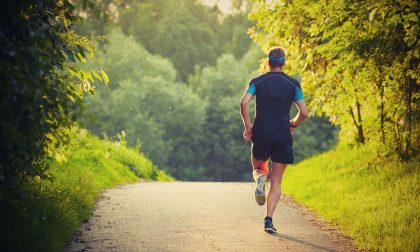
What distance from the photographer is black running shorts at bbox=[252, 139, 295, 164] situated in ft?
23.7

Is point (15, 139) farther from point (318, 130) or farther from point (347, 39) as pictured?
point (318, 130)

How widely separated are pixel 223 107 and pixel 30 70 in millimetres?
46470

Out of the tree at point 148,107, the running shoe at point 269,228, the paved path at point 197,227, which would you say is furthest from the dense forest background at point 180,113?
the running shoe at point 269,228

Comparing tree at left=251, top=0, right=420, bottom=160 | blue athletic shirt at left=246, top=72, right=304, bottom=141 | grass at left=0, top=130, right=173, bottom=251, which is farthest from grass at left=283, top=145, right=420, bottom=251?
grass at left=0, top=130, right=173, bottom=251

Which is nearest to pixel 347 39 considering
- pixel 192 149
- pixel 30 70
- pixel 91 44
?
pixel 91 44

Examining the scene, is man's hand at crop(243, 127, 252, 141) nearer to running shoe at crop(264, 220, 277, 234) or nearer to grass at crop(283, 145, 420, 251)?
running shoe at crop(264, 220, 277, 234)

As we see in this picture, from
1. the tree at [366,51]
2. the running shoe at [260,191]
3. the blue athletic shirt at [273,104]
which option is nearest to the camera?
the running shoe at [260,191]

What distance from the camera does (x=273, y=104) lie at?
7.18 metres

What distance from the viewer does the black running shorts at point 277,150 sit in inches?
284

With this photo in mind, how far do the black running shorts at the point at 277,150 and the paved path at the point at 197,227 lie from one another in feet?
2.98

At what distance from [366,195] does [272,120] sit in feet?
9.42

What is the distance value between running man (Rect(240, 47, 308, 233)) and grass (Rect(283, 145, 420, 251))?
1191mm

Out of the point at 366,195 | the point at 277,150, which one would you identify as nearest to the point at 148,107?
the point at 366,195

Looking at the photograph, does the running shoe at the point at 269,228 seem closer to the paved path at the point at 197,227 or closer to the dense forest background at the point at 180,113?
the paved path at the point at 197,227
